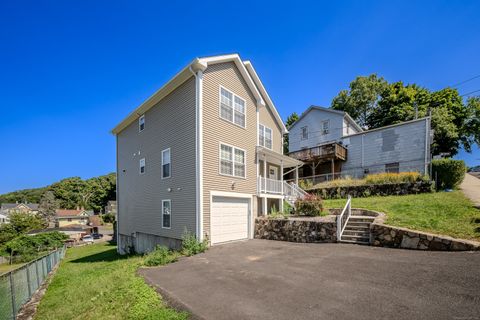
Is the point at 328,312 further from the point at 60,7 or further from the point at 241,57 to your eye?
the point at 60,7

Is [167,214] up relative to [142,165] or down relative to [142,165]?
down

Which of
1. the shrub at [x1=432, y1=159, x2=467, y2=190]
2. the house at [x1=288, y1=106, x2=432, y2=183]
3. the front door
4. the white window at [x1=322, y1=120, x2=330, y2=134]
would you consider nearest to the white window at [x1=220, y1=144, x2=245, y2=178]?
the front door

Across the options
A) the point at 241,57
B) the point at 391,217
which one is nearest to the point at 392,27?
the point at 241,57

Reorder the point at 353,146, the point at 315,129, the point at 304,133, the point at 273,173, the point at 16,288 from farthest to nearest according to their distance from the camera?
the point at 304,133, the point at 315,129, the point at 353,146, the point at 273,173, the point at 16,288

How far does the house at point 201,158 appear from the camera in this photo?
431 inches

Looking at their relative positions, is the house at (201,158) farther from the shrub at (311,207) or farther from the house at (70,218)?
the house at (70,218)

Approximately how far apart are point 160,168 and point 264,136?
735 cm

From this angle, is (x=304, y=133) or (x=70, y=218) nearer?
(x=304, y=133)

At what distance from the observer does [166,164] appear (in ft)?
42.3

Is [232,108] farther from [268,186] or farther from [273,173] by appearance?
[273,173]

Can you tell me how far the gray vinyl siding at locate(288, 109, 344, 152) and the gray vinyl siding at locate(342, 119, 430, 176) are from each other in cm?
165

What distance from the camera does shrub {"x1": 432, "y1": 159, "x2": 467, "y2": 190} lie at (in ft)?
52.3

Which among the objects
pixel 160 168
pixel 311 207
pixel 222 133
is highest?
pixel 222 133

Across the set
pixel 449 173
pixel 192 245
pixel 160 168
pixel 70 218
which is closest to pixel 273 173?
pixel 160 168
